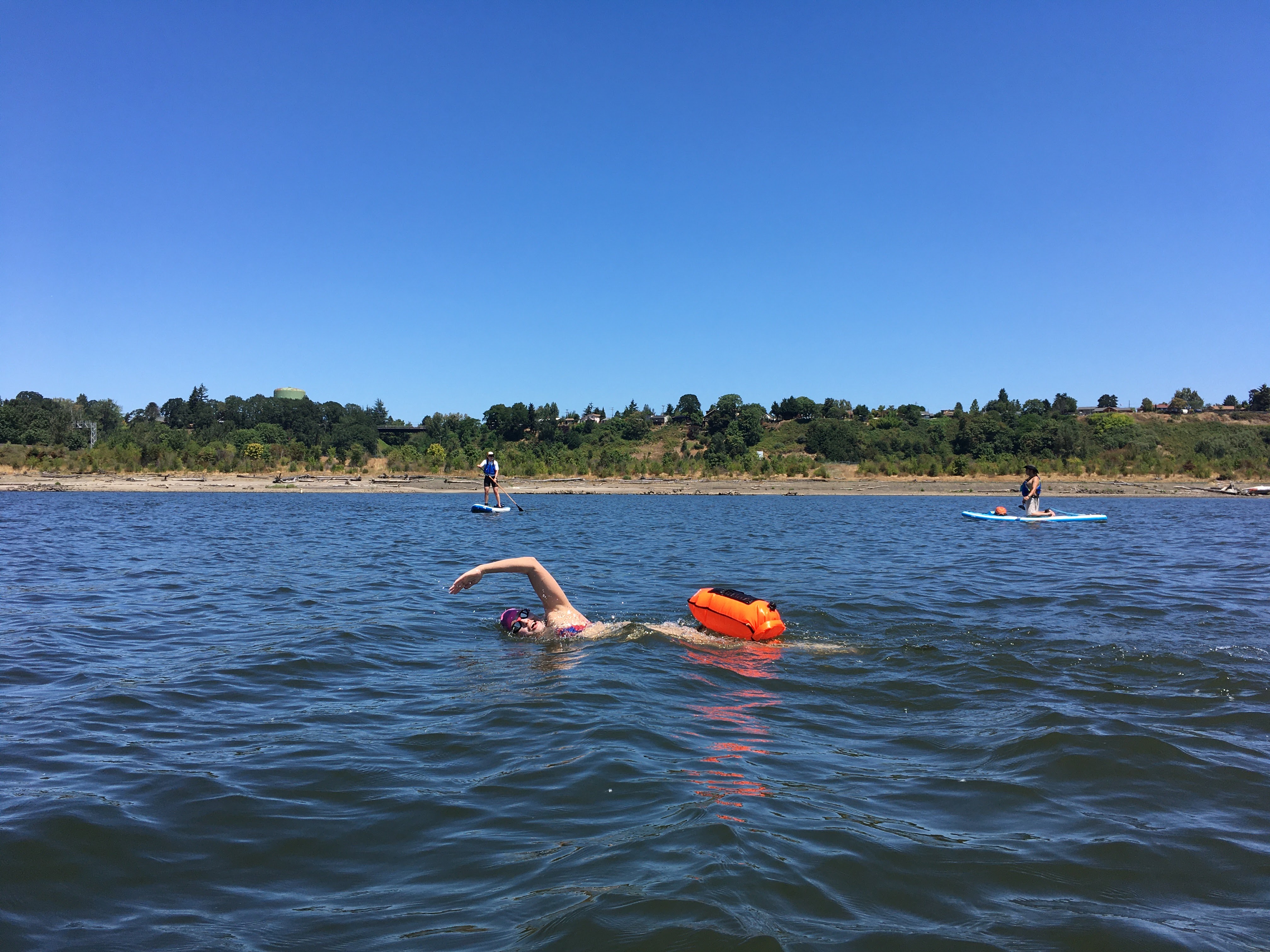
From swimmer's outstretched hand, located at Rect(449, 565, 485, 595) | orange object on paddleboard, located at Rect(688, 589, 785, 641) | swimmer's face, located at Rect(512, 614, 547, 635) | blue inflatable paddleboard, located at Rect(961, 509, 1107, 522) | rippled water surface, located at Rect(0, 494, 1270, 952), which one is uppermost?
swimmer's outstretched hand, located at Rect(449, 565, 485, 595)

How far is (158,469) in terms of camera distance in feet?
163

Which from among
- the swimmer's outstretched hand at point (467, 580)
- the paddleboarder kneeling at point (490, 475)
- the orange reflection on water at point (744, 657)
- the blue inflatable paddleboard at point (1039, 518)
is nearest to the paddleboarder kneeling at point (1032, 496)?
the blue inflatable paddleboard at point (1039, 518)

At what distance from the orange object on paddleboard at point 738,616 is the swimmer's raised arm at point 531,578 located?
1.55 meters

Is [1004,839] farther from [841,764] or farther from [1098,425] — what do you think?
[1098,425]

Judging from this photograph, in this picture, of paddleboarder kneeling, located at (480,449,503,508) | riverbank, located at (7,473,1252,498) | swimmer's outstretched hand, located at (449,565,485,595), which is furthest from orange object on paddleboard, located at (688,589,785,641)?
riverbank, located at (7,473,1252,498)

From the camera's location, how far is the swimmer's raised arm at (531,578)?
757 centimetres

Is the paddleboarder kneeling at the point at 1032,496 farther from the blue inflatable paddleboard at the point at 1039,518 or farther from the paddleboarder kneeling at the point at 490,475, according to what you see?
the paddleboarder kneeling at the point at 490,475

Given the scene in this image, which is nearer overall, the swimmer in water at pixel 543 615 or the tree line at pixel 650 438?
the swimmer in water at pixel 543 615

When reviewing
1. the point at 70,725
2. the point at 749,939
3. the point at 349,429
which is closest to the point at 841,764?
the point at 749,939

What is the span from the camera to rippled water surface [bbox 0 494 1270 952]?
126 inches

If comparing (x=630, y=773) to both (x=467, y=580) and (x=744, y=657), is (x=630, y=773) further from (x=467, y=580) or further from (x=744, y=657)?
(x=744, y=657)

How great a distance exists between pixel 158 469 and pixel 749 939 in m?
55.9

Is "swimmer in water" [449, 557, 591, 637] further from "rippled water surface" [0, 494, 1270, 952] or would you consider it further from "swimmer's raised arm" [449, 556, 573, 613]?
"rippled water surface" [0, 494, 1270, 952]

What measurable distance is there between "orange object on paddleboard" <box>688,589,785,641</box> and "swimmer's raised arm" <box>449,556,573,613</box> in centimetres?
155
